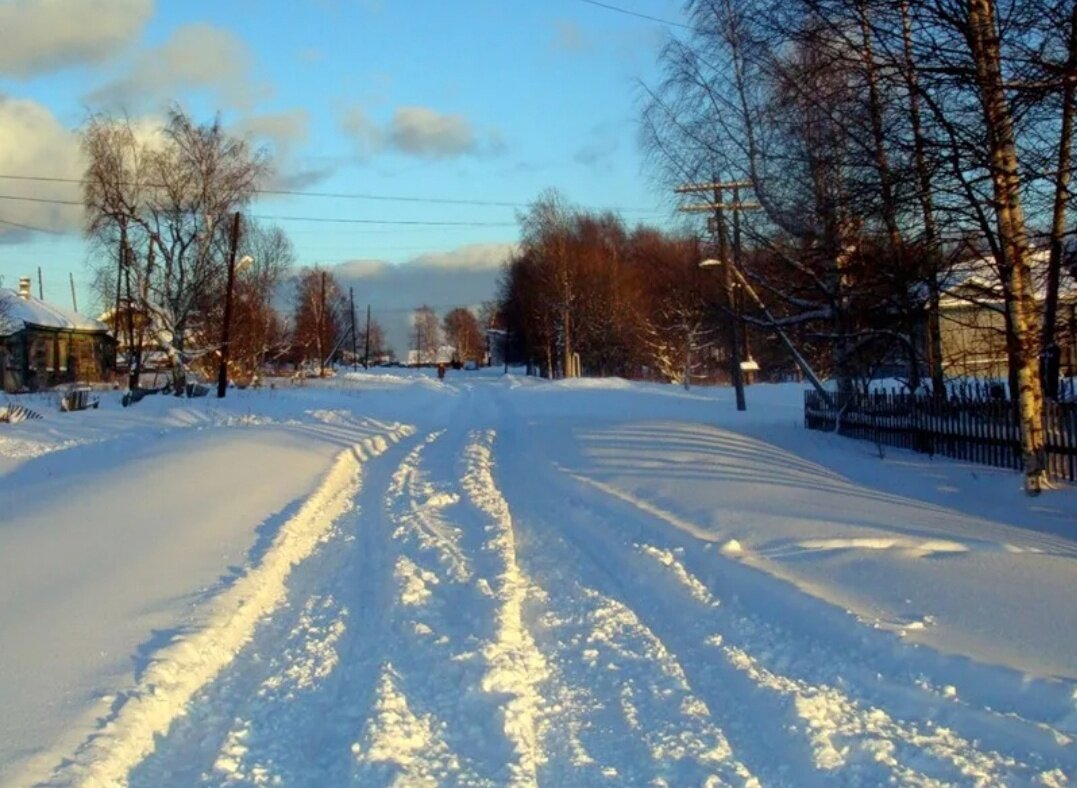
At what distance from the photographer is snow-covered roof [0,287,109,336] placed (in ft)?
169

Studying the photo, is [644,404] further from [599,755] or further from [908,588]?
[599,755]

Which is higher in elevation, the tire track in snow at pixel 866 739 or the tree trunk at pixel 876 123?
the tree trunk at pixel 876 123

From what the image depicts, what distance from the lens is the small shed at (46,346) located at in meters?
53.2

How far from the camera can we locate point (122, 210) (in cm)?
4159

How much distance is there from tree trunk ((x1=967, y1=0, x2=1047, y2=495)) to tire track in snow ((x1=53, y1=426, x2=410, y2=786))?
792 cm

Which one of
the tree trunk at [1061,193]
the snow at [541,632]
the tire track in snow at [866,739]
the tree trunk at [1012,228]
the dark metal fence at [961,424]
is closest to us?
the tire track in snow at [866,739]

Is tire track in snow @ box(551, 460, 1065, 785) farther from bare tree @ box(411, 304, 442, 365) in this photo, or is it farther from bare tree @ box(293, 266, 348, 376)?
bare tree @ box(411, 304, 442, 365)

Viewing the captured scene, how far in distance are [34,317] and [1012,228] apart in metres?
54.9

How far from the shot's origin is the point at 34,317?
5622 centimetres

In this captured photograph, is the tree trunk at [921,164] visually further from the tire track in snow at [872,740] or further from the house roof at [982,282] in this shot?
the tire track in snow at [872,740]

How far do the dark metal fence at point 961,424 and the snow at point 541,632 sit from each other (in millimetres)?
735

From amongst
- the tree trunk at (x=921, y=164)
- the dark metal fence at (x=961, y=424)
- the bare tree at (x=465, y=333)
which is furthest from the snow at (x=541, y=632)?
the bare tree at (x=465, y=333)

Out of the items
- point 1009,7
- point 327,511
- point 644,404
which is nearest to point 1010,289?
point 1009,7

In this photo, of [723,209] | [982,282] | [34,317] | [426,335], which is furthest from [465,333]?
[982,282]
